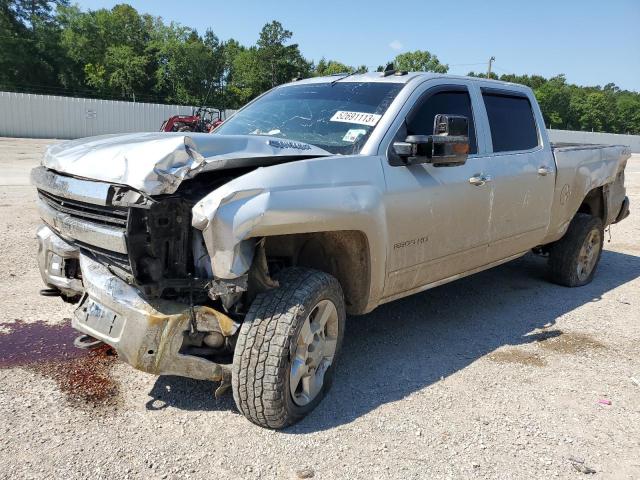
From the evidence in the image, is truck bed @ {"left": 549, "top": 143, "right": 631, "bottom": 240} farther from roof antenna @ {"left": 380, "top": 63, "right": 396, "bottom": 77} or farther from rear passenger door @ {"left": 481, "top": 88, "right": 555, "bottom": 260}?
roof antenna @ {"left": 380, "top": 63, "right": 396, "bottom": 77}

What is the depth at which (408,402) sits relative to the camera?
3434mm

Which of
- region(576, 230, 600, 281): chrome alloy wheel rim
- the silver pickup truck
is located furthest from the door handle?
region(576, 230, 600, 281): chrome alloy wheel rim

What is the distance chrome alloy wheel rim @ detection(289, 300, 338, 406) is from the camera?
10.0 feet

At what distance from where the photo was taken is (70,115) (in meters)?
29.7

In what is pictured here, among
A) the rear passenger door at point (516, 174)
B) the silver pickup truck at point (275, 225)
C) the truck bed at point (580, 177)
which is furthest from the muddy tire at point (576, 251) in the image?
the silver pickup truck at point (275, 225)

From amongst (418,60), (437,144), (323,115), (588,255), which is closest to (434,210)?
(437,144)

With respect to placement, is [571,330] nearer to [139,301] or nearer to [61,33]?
[139,301]

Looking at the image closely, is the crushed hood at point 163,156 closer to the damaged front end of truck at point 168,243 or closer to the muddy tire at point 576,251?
the damaged front end of truck at point 168,243

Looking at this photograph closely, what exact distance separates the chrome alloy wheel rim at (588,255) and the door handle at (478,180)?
7.96 feet

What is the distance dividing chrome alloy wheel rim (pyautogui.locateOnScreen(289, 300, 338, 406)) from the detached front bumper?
0.39 m

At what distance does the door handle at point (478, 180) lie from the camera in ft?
13.6

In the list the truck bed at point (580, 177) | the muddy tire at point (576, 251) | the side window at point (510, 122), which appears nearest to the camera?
the side window at point (510, 122)

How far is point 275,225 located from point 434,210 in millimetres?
1419

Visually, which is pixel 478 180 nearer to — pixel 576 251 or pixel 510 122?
pixel 510 122
